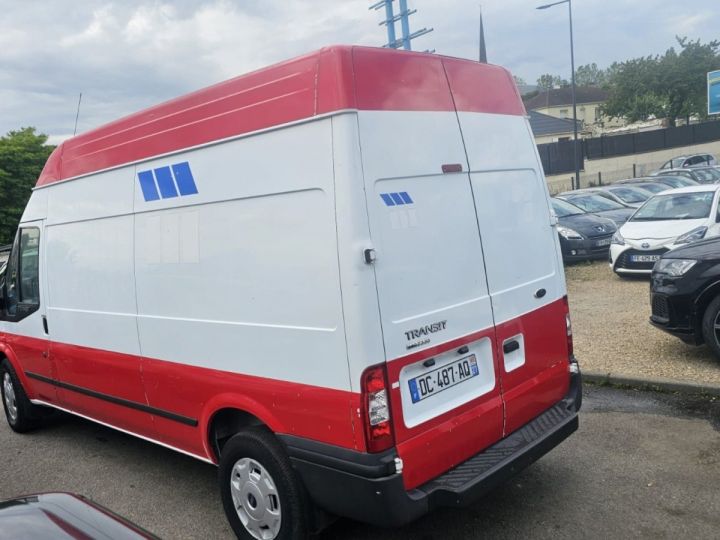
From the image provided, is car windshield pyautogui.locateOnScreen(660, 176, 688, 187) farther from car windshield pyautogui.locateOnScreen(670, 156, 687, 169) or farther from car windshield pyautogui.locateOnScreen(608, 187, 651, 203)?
car windshield pyautogui.locateOnScreen(670, 156, 687, 169)

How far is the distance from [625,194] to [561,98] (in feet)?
210

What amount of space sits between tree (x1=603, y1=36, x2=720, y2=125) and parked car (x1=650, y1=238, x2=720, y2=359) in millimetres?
49668

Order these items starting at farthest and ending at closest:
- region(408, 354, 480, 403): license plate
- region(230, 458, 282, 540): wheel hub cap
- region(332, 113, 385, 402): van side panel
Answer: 1. region(230, 458, 282, 540): wheel hub cap
2. region(408, 354, 480, 403): license plate
3. region(332, 113, 385, 402): van side panel

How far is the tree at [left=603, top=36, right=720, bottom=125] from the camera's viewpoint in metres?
48.5

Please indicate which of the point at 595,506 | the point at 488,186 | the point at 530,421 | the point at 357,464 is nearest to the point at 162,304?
the point at 357,464

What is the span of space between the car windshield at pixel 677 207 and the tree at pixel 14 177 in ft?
80.2

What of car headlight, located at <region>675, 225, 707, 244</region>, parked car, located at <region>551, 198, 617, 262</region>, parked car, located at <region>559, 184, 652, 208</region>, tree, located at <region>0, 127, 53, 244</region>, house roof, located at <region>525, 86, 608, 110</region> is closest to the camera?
car headlight, located at <region>675, 225, 707, 244</region>

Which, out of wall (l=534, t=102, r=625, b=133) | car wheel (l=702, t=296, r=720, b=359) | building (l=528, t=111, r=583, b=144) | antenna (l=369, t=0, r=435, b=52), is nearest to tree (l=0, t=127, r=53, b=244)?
antenna (l=369, t=0, r=435, b=52)

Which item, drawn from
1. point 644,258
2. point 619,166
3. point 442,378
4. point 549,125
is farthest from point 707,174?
point 549,125

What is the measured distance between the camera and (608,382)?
5879 millimetres

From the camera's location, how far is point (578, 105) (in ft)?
263

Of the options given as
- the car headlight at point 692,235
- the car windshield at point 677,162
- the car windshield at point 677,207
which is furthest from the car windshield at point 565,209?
the car windshield at point 677,162

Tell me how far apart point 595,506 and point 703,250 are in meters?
3.30

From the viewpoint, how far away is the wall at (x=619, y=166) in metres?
35.8
